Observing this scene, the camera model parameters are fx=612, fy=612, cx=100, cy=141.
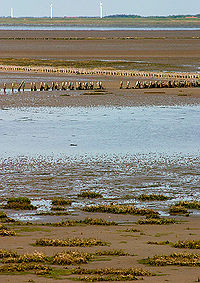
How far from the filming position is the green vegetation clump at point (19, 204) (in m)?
17.4

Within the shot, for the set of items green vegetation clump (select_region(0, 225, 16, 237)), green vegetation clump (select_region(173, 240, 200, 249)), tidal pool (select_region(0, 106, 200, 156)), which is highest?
green vegetation clump (select_region(173, 240, 200, 249))

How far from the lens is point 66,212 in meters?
17.0

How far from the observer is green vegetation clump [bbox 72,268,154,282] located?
1034cm

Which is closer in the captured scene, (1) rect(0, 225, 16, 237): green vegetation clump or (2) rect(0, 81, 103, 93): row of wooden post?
(1) rect(0, 225, 16, 237): green vegetation clump

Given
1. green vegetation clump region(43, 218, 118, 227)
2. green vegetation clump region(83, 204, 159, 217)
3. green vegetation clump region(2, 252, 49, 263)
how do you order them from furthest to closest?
1. green vegetation clump region(83, 204, 159, 217)
2. green vegetation clump region(43, 218, 118, 227)
3. green vegetation clump region(2, 252, 49, 263)

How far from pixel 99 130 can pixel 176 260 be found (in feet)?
73.4

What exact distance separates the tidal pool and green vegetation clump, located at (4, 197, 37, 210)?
8.64m

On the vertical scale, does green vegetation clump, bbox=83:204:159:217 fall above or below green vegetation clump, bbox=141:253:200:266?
below

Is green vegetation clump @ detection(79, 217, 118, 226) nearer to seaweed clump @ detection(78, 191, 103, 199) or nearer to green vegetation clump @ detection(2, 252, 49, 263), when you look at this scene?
seaweed clump @ detection(78, 191, 103, 199)

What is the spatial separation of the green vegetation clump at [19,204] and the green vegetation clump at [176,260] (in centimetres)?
636

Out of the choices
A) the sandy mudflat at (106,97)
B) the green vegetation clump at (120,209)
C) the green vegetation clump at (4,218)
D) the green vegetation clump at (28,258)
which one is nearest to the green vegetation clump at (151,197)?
the green vegetation clump at (120,209)

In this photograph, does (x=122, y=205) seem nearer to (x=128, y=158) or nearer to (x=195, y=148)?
(x=128, y=158)

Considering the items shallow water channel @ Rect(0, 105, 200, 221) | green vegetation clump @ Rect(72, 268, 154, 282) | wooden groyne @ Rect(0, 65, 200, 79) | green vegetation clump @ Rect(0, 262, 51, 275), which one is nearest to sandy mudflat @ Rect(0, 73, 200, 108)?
shallow water channel @ Rect(0, 105, 200, 221)

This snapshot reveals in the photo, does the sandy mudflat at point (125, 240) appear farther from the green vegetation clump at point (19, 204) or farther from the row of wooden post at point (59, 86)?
the row of wooden post at point (59, 86)
